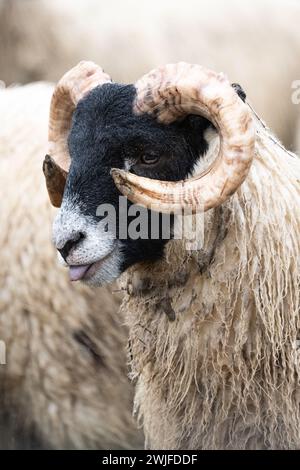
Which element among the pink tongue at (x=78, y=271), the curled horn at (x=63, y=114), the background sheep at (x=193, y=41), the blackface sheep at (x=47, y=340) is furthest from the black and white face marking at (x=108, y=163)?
the background sheep at (x=193, y=41)

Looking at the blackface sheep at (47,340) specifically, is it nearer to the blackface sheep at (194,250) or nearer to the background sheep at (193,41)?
the blackface sheep at (194,250)

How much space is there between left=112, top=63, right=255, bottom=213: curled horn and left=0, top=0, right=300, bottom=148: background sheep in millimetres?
2778

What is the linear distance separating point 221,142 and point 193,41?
2.96 meters

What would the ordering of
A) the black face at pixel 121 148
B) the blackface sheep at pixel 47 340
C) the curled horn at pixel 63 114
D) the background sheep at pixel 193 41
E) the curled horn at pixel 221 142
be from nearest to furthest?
the curled horn at pixel 221 142 < the black face at pixel 121 148 < the curled horn at pixel 63 114 < the blackface sheep at pixel 47 340 < the background sheep at pixel 193 41

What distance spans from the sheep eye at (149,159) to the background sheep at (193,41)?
109 inches

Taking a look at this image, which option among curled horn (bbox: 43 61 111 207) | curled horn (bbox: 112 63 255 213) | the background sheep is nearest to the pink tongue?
curled horn (bbox: 112 63 255 213)

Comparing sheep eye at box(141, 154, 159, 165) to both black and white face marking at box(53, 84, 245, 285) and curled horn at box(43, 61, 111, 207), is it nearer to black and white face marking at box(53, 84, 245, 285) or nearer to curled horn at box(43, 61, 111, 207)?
black and white face marking at box(53, 84, 245, 285)

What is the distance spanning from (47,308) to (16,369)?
1.00 ft

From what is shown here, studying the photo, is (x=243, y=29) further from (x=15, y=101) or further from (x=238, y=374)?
(x=238, y=374)

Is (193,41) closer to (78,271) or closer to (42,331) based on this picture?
(42,331)

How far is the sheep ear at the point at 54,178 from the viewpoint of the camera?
2.93m

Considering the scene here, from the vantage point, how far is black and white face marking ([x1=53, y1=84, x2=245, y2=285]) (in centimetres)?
261

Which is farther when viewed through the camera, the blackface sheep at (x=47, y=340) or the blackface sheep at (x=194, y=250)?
the blackface sheep at (x=47, y=340)

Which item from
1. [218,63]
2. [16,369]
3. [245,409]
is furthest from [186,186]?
[218,63]
